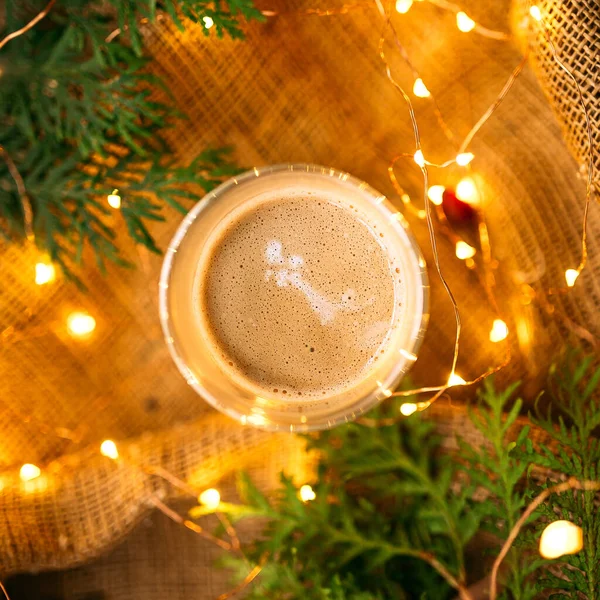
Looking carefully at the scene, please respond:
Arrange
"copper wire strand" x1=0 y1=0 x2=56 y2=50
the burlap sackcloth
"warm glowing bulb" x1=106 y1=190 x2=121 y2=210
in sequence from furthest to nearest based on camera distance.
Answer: the burlap sackcloth, "warm glowing bulb" x1=106 y1=190 x2=121 y2=210, "copper wire strand" x1=0 y1=0 x2=56 y2=50

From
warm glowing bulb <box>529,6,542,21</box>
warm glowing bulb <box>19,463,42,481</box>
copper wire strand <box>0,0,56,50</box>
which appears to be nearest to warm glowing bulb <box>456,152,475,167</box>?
warm glowing bulb <box>529,6,542,21</box>

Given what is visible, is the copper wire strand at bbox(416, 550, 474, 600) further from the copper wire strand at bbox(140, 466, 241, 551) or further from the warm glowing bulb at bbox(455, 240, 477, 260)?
the warm glowing bulb at bbox(455, 240, 477, 260)

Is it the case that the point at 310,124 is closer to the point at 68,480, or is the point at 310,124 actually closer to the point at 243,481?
the point at 243,481

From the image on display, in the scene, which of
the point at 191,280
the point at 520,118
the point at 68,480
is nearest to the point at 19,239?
the point at 191,280

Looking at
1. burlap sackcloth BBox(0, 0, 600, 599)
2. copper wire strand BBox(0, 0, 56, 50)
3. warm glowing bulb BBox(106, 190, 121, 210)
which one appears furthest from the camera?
burlap sackcloth BBox(0, 0, 600, 599)

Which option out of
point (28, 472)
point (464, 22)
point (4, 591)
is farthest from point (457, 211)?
point (4, 591)

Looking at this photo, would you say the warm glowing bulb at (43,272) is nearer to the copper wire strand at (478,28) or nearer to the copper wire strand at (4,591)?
the copper wire strand at (4,591)

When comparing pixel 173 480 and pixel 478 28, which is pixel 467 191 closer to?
pixel 478 28
